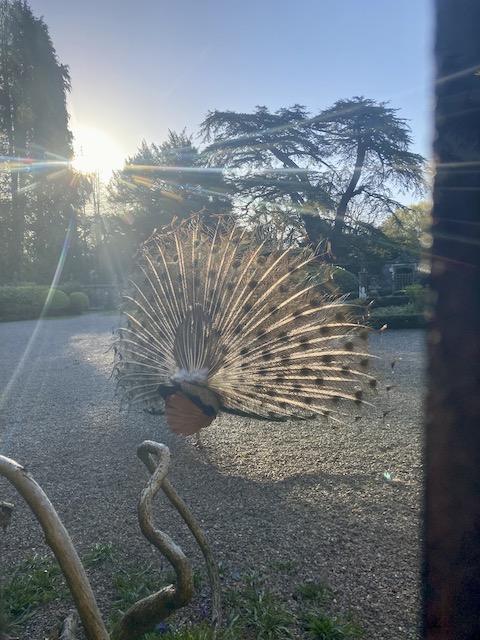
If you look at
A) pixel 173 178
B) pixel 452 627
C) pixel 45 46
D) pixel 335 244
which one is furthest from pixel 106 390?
pixel 45 46

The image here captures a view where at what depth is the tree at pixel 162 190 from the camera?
20.8m

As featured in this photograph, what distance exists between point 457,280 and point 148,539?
1320mm

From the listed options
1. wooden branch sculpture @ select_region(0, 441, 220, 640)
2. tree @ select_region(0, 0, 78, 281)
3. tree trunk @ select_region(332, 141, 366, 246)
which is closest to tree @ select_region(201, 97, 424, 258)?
tree trunk @ select_region(332, 141, 366, 246)

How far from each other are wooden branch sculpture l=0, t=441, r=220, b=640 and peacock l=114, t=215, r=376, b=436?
2.03 m

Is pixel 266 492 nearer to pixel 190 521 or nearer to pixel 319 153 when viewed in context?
pixel 190 521

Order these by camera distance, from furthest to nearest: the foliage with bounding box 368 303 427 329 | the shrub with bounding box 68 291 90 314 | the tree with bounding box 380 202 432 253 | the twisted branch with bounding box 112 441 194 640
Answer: the shrub with bounding box 68 291 90 314 → the tree with bounding box 380 202 432 253 → the foliage with bounding box 368 303 427 329 → the twisted branch with bounding box 112 441 194 640

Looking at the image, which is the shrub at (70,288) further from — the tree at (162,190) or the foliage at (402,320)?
the foliage at (402,320)

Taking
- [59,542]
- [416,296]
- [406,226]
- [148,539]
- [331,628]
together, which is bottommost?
[331,628]

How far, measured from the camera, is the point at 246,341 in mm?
3879

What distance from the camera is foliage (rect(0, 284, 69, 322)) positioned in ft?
61.6

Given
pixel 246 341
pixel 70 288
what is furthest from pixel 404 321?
pixel 70 288

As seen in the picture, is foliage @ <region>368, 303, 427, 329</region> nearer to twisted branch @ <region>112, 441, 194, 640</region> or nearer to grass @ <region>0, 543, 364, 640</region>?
grass @ <region>0, 543, 364, 640</region>

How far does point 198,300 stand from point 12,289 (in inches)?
685

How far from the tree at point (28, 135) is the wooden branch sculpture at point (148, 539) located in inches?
1076
